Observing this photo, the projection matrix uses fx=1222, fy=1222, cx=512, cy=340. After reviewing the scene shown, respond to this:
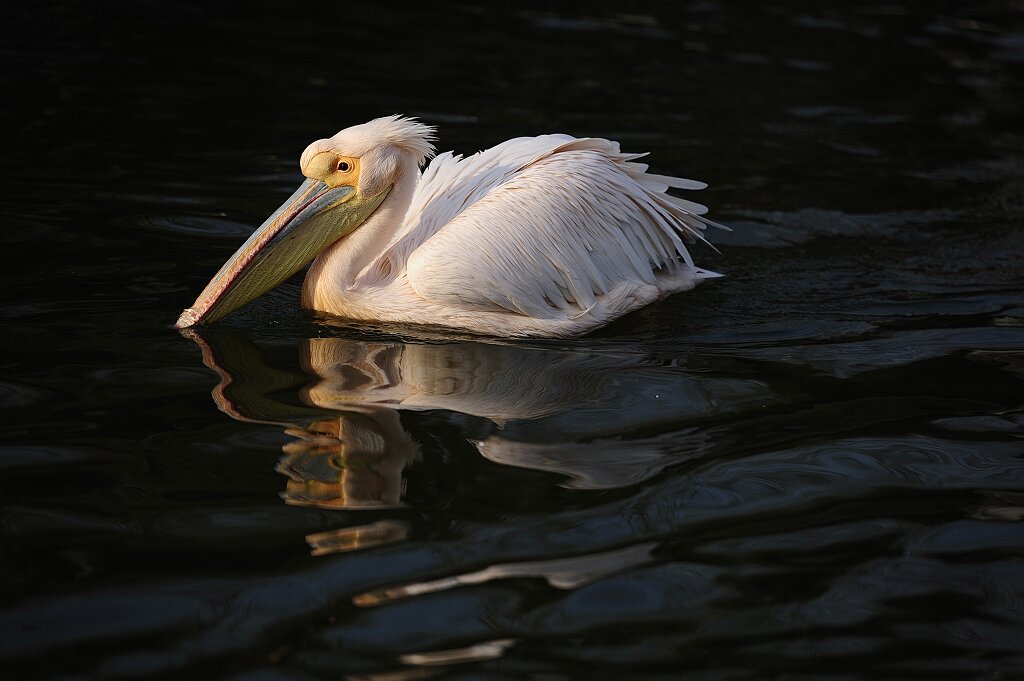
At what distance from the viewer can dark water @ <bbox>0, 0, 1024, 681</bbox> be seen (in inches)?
113

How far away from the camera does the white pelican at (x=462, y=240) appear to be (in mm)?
4836

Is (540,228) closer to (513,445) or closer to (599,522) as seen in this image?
(513,445)

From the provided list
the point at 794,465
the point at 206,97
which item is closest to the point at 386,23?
the point at 206,97

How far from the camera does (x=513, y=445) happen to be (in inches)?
150

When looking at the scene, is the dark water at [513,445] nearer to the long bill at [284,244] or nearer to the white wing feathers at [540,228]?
the long bill at [284,244]

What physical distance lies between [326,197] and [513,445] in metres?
1.71

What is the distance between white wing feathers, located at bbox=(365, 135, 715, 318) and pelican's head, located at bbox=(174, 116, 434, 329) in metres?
0.26

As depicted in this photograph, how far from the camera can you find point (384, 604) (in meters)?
2.95

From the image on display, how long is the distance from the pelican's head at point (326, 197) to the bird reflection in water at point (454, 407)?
30 centimetres

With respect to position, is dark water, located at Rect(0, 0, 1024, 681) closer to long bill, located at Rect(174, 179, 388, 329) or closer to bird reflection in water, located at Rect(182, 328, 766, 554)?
bird reflection in water, located at Rect(182, 328, 766, 554)

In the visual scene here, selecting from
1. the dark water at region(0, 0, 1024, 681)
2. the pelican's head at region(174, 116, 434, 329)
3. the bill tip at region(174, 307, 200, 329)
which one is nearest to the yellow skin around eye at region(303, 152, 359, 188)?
the pelican's head at region(174, 116, 434, 329)

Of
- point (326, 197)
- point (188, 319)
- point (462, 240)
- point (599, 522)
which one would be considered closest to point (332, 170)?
point (326, 197)

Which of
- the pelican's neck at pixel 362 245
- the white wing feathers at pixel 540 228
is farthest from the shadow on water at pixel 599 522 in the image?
the pelican's neck at pixel 362 245

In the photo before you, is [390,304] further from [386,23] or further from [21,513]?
[386,23]
